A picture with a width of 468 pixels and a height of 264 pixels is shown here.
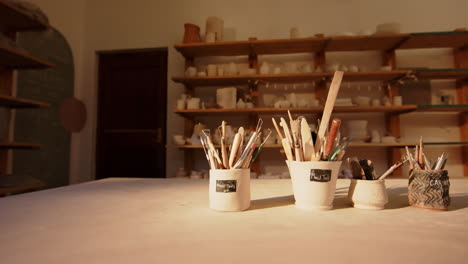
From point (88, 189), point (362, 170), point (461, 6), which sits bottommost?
point (88, 189)

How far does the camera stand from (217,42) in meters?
2.49

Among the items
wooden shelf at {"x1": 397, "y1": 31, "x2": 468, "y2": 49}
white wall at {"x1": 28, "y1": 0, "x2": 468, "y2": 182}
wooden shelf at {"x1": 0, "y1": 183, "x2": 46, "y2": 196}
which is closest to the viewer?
wooden shelf at {"x1": 0, "y1": 183, "x2": 46, "y2": 196}

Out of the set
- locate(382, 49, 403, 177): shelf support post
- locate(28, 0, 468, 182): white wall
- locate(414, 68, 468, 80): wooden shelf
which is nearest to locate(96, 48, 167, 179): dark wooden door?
locate(28, 0, 468, 182): white wall

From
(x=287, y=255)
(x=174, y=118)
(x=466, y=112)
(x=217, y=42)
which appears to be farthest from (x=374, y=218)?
(x=466, y=112)

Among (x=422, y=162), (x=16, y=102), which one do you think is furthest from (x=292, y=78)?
(x=16, y=102)

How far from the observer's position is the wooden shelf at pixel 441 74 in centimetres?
232

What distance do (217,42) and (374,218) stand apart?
2.25 m

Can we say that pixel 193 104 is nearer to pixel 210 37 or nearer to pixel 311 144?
pixel 210 37

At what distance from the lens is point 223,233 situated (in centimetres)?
43

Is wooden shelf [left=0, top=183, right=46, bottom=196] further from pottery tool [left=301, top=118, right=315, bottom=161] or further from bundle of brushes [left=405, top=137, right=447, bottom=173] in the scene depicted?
bundle of brushes [left=405, top=137, right=447, bottom=173]

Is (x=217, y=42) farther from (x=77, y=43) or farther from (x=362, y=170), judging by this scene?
(x=362, y=170)

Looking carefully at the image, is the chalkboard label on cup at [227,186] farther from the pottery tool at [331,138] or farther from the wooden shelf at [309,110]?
the wooden shelf at [309,110]

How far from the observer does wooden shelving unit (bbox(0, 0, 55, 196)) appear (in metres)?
1.84

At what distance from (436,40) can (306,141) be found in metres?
2.61
